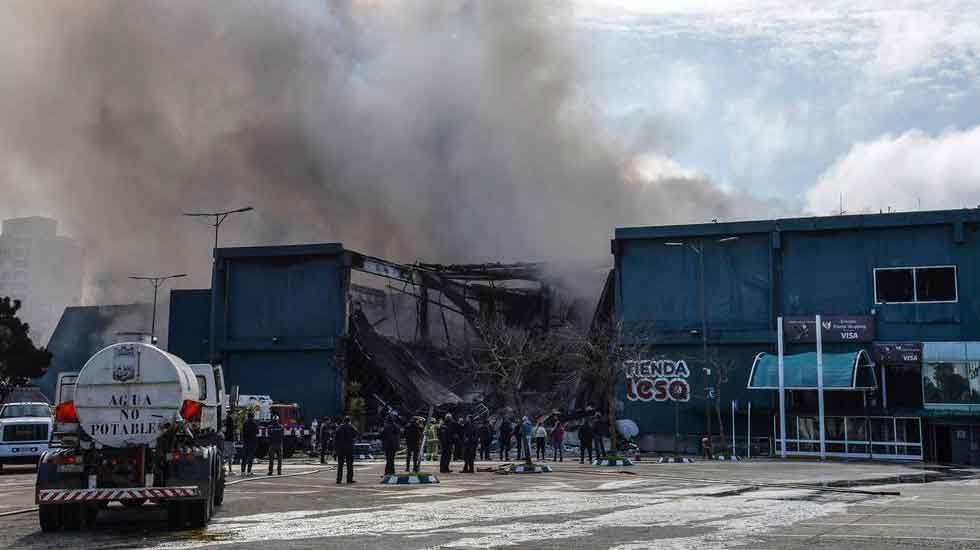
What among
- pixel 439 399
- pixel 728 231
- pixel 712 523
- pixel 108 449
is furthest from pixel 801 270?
pixel 108 449

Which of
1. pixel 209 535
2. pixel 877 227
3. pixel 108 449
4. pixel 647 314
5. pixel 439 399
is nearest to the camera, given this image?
pixel 209 535

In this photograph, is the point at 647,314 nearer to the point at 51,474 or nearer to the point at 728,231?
the point at 728,231

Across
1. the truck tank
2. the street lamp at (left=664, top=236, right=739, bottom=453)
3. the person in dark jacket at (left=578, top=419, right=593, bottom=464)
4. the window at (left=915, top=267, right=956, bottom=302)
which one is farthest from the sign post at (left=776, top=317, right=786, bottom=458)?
the truck tank

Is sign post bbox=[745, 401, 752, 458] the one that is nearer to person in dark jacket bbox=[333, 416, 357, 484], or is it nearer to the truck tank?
person in dark jacket bbox=[333, 416, 357, 484]

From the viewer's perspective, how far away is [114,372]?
15.7 metres

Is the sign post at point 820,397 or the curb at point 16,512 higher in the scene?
the sign post at point 820,397

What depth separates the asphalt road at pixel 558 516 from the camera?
13.4 meters

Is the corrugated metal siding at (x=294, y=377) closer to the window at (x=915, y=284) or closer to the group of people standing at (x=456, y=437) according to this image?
the group of people standing at (x=456, y=437)

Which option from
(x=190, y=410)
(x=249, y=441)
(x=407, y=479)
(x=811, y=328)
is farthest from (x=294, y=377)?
(x=190, y=410)

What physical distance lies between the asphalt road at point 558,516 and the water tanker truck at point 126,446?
0.49 meters

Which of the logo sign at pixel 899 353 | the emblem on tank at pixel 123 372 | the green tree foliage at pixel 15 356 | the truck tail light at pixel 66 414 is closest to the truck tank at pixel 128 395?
the emblem on tank at pixel 123 372

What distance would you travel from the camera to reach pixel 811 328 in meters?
52.2

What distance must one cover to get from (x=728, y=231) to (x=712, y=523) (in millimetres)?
41238

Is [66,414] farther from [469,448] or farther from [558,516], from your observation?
[469,448]
